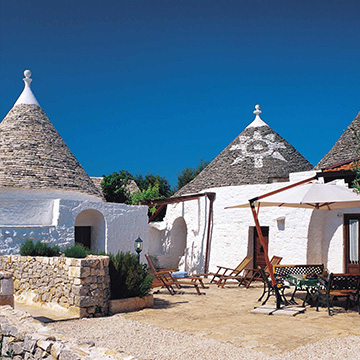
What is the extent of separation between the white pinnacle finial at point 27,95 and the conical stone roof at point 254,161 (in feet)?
22.5

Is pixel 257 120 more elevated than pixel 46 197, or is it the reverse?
pixel 257 120

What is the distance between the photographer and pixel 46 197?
1454 centimetres

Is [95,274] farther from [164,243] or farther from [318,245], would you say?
[164,243]

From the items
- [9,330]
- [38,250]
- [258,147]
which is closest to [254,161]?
[258,147]

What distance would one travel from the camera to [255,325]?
24.2ft

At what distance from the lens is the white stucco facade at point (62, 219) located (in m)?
12.8

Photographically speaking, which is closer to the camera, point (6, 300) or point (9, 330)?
point (9, 330)

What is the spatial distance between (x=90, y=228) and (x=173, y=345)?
9.69 m

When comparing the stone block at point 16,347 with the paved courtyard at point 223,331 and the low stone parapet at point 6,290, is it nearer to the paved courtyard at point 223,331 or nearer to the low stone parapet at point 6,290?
the paved courtyard at point 223,331

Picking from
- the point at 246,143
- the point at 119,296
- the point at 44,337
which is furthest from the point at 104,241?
the point at 44,337

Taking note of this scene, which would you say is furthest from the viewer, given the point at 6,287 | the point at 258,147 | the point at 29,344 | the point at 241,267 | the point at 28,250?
the point at 258,147

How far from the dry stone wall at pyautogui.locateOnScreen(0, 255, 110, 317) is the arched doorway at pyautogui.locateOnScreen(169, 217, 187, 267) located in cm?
912

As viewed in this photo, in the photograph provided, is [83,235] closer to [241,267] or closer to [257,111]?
[241,267]

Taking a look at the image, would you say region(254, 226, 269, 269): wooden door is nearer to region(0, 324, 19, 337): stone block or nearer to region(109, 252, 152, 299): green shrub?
region(109, 252, 152, 299): green shrub
